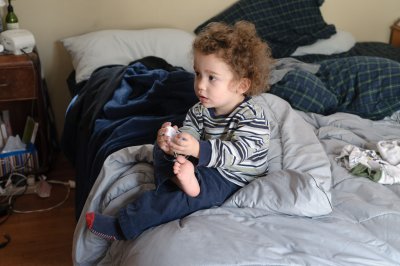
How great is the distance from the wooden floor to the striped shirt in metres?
0.91

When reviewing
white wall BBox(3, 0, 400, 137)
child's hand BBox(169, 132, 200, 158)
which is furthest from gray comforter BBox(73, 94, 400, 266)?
white wall BBox(3, 0, 400, 137)

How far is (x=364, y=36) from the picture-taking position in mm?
3127

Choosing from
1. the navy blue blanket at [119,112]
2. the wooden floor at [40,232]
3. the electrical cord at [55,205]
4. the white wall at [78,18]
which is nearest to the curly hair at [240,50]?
the navy blue blanket at [119,112]

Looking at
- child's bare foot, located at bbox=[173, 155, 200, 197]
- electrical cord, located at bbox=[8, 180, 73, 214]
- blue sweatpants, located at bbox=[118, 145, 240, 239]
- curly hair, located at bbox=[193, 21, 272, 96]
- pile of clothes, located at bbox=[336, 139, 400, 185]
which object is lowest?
electrical cord, located at bbox=[8, 180, 73, 214]

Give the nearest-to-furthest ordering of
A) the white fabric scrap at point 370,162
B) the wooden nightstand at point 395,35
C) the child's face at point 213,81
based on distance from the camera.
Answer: the child's face at point 213,81, the white fabric scrap at point 370,162, the wooden nightstand at point 395,35

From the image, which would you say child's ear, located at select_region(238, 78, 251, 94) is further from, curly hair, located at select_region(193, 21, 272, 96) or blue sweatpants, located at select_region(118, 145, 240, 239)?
blue sweatpants, located at select_region(118, 145, 240, 239)

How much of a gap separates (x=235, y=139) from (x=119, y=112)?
68cm

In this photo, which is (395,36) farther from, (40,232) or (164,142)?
(40,232)

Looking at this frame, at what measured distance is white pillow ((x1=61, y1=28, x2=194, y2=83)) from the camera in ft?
7.38

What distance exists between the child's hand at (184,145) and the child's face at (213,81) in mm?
174

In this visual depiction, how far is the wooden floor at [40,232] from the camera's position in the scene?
1802 mm

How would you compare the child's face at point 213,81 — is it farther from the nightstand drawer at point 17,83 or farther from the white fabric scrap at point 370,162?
the nightstand drawer at point 17,83

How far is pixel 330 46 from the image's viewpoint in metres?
2.64

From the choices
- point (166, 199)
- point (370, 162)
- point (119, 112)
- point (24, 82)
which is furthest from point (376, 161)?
Result: point (24, 82)
